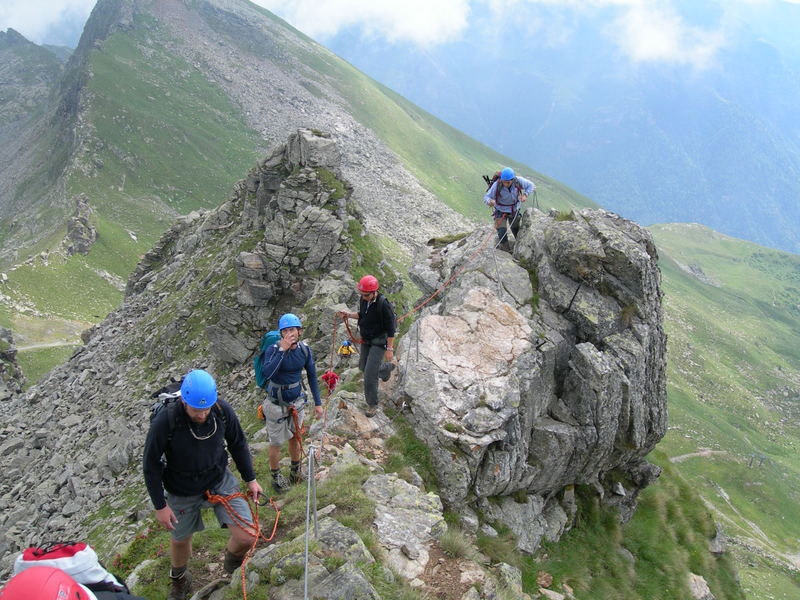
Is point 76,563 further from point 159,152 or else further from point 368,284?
point 159,152

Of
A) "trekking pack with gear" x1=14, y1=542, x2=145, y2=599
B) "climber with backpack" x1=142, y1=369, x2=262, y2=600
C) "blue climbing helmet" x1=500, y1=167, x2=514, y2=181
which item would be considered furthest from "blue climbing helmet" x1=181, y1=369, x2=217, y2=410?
"blue climbing helmet" x1=500, y1=167, x2=514, y2=181

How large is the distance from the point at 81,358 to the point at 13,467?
494 inches

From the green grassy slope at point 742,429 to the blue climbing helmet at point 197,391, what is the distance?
198 feet

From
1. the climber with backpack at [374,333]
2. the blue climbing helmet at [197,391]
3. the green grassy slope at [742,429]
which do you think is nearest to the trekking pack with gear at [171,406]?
the blue climbing helmet at [197,391]

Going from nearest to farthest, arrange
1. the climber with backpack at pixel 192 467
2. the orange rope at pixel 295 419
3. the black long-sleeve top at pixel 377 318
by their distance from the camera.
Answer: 1. the climber with backpack at pixel 192 467
2. the orange rope at pixel 295 419
3. the black long-sleeve top at pixel 377 318

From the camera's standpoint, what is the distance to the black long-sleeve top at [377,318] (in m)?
15.0

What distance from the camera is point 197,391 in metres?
8.55

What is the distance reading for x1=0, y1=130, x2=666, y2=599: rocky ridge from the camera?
1487 centimetres

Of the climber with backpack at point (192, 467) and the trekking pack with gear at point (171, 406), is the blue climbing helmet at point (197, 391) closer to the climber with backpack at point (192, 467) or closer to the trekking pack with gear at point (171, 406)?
the climber with backpack at point (192, 467)

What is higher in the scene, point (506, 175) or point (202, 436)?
point (506, 175)

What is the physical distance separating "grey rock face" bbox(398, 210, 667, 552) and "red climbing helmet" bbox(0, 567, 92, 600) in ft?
36.1

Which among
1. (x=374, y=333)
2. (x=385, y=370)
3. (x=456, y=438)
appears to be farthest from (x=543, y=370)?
(x=374, y=333)

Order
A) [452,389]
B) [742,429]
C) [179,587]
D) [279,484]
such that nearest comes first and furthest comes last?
[179,587]
[279,484]
[452,389]
[742,429]

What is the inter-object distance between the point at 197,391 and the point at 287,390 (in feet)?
14.0
